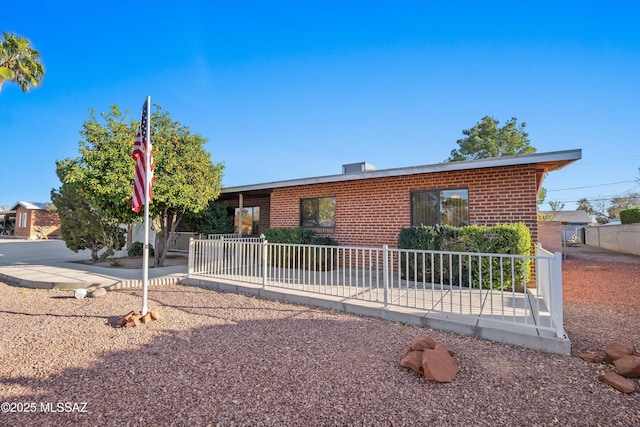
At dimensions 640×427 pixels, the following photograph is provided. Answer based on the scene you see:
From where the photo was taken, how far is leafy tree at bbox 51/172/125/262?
1005cm

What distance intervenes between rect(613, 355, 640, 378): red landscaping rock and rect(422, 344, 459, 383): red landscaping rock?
1561mm

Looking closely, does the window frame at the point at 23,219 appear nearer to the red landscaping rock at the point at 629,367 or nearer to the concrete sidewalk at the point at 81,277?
the concrete sidewalk at the point at 81,277

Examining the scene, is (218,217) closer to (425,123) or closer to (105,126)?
(105,126)

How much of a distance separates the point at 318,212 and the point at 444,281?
483 centimetres

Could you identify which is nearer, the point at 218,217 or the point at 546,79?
the point at 546,79

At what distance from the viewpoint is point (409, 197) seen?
8.66 metres

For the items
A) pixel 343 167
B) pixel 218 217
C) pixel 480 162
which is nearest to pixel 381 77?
pixel 343 167

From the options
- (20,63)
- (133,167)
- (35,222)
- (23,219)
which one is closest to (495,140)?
(133,167)

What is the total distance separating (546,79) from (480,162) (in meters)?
6.69

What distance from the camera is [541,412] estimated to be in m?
2.41

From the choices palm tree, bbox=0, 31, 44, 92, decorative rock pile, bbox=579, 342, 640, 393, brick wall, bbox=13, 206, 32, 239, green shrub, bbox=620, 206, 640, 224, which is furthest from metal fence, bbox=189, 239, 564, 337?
brick wall, bbox=13, 206, 32, 239

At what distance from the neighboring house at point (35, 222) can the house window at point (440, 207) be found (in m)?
33.3

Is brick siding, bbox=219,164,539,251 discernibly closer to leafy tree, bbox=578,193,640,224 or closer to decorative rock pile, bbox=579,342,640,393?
decorative rock pile, bbox=579,342,640,393

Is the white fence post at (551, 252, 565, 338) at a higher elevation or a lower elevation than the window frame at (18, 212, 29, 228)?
lower
